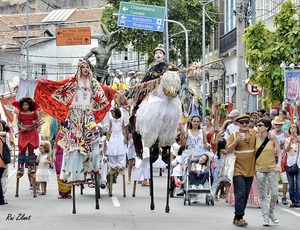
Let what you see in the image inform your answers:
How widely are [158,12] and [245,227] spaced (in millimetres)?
32462

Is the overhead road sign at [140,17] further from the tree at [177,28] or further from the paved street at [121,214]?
the paved street at [121,214]

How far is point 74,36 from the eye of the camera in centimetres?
5622

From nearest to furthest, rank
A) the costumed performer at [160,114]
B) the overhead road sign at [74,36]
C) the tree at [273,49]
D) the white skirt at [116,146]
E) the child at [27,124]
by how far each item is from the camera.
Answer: the costumed performer at [160,114] < the child at [27,124] < the white skirt at [116,146] < the tree at [273,49] < the overhead road sign at [74,36]

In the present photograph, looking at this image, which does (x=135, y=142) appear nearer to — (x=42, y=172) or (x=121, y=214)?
(x=121, y=214)

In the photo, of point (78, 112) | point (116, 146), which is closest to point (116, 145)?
point (116, 146)

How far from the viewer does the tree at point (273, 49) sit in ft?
77.2

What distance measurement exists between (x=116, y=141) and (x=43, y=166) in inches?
66.6

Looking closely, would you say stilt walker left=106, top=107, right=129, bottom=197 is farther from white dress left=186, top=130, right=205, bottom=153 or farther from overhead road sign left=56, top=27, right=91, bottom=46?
overhead road sign left=56, top=27, right=91, bottom=46

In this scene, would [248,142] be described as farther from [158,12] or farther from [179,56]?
[179,56]

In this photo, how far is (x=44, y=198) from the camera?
18.1 metres

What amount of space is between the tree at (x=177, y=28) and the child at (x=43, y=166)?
126 feet

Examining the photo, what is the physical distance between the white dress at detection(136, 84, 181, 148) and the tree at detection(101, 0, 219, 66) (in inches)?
1714

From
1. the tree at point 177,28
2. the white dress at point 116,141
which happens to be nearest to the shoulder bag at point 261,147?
the white dress at point 116,141

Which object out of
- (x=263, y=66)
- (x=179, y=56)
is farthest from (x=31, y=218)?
(x=179, y=56)
